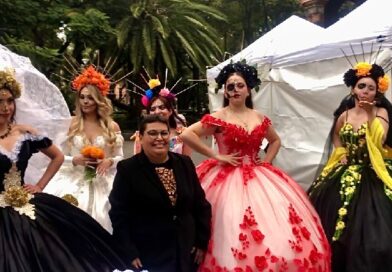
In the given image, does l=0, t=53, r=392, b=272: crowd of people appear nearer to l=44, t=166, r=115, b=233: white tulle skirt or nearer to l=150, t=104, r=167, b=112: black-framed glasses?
l=44, t=166, r=115, b=233: white tulle skirt

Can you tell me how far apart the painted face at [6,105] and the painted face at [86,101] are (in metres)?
1.45

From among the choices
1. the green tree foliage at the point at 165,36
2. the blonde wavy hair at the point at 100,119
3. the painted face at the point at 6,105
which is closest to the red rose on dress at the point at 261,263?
the painted face at the point at 6,105

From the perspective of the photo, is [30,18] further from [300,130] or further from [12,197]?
[12,197]

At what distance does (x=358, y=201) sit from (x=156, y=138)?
1876 mm

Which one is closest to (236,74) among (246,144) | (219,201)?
(246,144)

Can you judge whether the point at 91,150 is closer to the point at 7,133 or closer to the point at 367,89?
the point at 7,133

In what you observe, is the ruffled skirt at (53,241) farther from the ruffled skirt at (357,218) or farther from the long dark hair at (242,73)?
the ruffled skirt at (357,218)

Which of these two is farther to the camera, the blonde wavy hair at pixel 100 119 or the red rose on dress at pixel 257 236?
the blonde wavy hair at pixel 100 119

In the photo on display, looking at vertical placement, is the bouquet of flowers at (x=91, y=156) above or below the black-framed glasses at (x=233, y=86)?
below

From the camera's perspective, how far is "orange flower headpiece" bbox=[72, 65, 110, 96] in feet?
17.2

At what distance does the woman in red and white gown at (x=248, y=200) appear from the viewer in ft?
12.3

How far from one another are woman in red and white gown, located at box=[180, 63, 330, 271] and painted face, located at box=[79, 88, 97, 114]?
1200mm

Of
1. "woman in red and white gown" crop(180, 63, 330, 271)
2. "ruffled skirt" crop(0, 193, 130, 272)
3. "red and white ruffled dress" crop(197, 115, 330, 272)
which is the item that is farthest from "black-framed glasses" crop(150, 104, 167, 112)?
"ruffled skirt" crop(0, 193, 130, 272)

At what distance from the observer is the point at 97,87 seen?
526 cm
